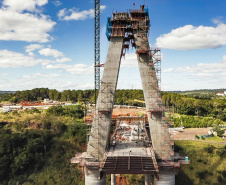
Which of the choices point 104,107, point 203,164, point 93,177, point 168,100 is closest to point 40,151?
point 93,177

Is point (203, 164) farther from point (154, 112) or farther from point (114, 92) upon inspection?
point (114, 92)

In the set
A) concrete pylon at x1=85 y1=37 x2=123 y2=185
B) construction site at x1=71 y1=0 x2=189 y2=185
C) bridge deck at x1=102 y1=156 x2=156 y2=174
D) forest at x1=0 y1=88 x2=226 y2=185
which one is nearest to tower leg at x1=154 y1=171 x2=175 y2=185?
construction site at x1=71 y1=0 x2=189 y2=185

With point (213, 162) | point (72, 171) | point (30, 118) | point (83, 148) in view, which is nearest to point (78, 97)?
point (30, 118)

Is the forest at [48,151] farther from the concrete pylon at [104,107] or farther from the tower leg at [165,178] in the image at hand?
the tower leg at [165,178]

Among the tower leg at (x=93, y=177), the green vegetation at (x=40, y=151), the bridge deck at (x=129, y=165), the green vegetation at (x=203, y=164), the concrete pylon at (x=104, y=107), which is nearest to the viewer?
the bridge deck at (x=129, y=165)

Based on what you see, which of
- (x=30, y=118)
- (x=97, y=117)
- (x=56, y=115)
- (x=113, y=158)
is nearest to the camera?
(x=113, y=158)

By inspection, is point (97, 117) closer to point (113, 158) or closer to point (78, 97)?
point (113, 158)

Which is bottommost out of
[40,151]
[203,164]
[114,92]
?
[203,164]

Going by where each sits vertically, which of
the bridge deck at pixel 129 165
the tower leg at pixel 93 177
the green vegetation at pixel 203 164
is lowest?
the green vegetation at pixel 203 164

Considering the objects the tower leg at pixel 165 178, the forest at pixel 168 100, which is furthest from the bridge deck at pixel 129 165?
the forest at pixel 168 100
